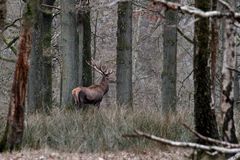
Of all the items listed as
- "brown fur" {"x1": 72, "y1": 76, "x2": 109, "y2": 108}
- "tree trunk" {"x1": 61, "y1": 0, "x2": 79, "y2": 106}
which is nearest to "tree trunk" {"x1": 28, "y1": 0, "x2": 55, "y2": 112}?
"brown fur" {"x1": 72, "y1": 76, "x2": 109, "y2": 108}

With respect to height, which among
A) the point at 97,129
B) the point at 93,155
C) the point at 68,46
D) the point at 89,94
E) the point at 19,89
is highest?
the point at 68,46

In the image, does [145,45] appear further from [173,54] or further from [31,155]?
[31,155]

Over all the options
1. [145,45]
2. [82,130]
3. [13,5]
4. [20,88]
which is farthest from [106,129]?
[145,45]

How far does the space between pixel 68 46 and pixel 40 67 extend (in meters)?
3.20

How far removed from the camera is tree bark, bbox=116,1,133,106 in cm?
1786

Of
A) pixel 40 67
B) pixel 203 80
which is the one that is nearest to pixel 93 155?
pixel 203 80

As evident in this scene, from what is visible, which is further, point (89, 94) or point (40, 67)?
point (40, 67)

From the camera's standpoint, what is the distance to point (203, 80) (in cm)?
929

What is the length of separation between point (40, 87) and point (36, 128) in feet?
25.0

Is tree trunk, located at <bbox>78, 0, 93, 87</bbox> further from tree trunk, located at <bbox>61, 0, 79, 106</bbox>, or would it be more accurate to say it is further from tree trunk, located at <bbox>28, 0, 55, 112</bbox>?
tree trunk, located at <bbox>61, 0, 79, 106</bbox>

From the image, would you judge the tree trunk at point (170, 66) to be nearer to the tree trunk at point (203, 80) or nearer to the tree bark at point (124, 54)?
the tree bark at point (124, 54)

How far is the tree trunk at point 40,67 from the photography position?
1940cm

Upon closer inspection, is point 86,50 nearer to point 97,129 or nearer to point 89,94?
point 89,94

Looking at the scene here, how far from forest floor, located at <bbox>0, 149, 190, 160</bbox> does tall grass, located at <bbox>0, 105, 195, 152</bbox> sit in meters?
0.42
